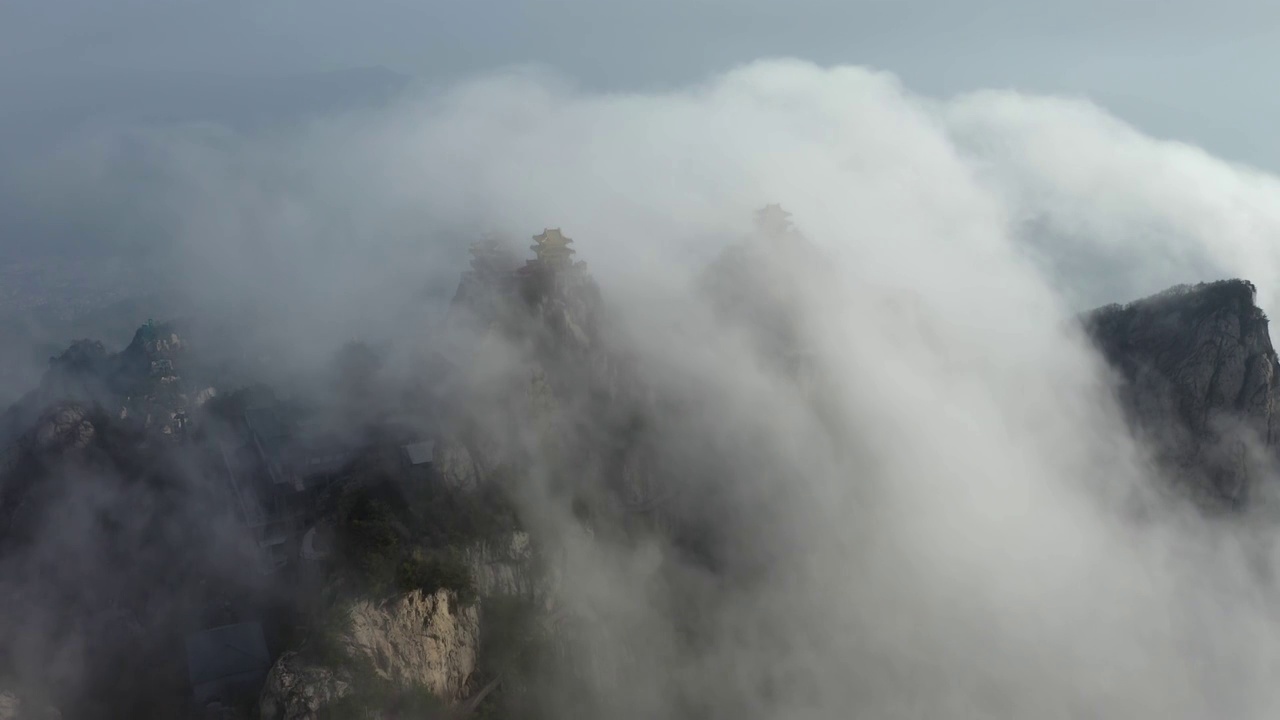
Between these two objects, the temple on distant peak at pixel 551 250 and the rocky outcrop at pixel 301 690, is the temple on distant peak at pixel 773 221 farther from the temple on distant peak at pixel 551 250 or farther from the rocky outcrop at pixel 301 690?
the rocky outcrop at pixel 301 690

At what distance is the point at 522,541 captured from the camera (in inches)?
2130

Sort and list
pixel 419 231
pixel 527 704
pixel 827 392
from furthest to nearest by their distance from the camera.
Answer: pixel 419 231, pixel 827 392, pixel 527 704

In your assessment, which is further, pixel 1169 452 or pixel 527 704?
pixel 1169 452

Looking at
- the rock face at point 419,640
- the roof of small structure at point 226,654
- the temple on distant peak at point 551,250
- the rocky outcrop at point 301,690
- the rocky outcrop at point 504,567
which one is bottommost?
the roof of small structure at point 226,654

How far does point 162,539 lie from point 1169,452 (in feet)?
259

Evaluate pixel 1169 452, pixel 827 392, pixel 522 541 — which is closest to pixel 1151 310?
pixel 1169 452

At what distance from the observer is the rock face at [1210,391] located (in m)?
67.1

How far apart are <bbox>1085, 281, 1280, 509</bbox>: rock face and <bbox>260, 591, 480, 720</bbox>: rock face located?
59080mm

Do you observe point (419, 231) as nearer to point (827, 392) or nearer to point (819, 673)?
point (827, 392)

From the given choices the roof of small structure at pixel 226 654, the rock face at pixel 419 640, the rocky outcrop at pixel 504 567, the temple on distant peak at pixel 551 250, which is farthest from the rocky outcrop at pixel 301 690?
the temple on distant peak at pixel 551 250

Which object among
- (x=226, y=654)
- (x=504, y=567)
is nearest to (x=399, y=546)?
(x=504, y=567)

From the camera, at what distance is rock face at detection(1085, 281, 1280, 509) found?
67062mm

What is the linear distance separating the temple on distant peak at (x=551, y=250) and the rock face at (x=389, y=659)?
27237mm

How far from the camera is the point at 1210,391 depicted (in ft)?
224
